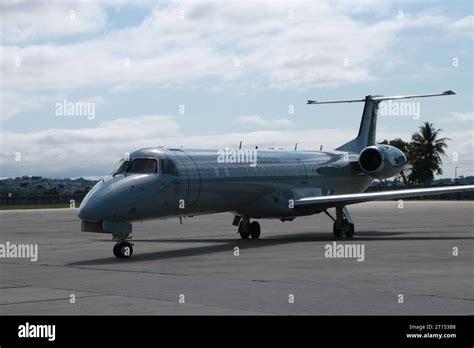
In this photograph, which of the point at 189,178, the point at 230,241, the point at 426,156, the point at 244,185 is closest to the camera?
the point at 189,178

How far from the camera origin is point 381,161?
32625 millimetres

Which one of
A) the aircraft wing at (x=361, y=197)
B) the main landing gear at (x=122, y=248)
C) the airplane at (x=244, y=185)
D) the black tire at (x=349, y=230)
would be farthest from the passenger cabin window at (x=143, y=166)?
the black tire at (x=349, y=230)

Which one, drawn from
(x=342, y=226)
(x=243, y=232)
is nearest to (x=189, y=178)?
(x=243, y=232)

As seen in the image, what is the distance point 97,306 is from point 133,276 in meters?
4.41

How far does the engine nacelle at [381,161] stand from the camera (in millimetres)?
32656

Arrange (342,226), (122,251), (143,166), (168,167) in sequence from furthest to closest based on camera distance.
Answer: (342,226) < (168,167) < (143,166) < (122,251)

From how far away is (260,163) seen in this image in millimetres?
29484

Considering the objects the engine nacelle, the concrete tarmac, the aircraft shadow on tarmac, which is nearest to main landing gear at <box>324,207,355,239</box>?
the aircraft shadow on tarmac

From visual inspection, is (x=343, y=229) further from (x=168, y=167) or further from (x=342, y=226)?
(x=168, y=167)

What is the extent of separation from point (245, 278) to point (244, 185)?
442 inches

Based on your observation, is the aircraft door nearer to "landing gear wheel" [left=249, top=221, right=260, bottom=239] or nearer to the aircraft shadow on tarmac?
the aircraft shadow on tarmac

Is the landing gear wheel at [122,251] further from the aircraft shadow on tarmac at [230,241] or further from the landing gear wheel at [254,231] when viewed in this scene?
the landing gear wheel at [254,231]

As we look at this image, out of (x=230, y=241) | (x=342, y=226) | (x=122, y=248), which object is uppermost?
(x=342, y=226)
